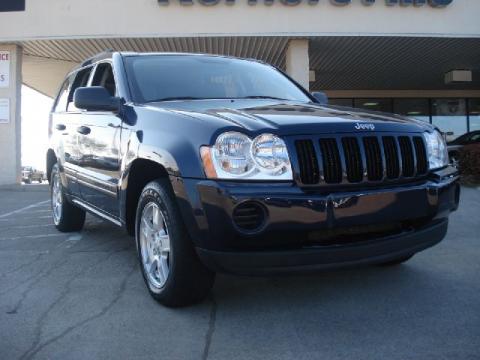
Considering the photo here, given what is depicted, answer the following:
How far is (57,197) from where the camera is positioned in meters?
6.22

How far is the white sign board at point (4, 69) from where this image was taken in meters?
13.2

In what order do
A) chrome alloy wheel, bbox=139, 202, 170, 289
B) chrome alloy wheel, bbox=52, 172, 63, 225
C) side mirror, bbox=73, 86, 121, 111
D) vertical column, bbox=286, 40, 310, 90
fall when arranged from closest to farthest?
chrome alloy wheel, bbox=139, 202, 170, 289
side mirror, bbox=73, 86, 121, 111
chrome alloy wheel, bbox=52, 172, 63, 225
vertical column, bbox=286, 40, 310, 90

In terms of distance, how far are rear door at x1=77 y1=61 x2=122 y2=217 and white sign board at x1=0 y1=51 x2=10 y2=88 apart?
30.9 feet

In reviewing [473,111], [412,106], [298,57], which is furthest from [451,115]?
[298,57]

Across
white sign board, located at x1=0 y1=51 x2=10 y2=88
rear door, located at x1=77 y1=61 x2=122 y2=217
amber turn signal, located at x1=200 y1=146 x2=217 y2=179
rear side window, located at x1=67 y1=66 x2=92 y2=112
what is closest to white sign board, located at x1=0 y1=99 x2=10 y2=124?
white sign board, located at x1=0 y1=51 x2=10 y2=88

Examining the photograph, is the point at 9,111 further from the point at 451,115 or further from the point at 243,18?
the point at 451,115

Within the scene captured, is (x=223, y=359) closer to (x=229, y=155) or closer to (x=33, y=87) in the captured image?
(x=229, y=155)

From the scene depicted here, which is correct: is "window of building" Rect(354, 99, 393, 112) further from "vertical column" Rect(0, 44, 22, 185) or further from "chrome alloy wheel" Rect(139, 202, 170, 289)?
"chrome alloy wheel" Rect(139, 202, 170, 289)

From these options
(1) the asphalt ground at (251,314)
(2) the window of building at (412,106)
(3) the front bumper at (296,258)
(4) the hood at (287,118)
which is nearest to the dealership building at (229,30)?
(2) the window of building at (412,106)

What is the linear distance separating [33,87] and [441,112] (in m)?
16.7

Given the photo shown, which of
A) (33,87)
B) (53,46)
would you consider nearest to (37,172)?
(33,87)

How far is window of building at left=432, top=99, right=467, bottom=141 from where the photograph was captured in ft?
69.0

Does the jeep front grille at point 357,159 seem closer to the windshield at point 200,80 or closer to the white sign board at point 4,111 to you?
the windshield at point 200,80

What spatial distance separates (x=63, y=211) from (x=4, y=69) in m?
8.85
